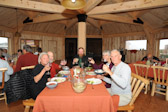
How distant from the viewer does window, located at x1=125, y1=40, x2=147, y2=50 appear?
8.98 m

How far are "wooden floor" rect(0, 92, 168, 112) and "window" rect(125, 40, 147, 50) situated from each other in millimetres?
6473

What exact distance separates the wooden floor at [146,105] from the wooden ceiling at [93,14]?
3302mm

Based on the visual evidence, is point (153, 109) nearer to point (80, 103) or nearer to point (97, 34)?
point (80, 103)

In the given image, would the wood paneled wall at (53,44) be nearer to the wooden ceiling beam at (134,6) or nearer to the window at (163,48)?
the wooden ceiling beam at (134,6)

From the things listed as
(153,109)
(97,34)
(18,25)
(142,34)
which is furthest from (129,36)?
(18,25)

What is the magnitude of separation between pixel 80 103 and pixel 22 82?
1253mm

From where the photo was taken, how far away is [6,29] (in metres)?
6.91

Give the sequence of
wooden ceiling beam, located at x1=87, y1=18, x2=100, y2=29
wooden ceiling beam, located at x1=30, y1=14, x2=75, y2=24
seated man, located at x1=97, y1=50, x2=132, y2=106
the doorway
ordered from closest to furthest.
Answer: seated man, located at x1=97, y1=50, x2=132, y2=106 < wooden ceiling beam, located at x1=30, y1=14, x2=75, y2=24 < wooden ceiling beam, located at x1=87, y1=18, x2=100, y2=29 < the doorway

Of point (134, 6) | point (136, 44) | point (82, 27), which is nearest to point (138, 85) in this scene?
point (134, 6)

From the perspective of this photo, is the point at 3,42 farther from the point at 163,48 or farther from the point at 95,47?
the point at 163,48

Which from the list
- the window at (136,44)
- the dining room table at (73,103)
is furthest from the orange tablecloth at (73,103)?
the window at (136,44)

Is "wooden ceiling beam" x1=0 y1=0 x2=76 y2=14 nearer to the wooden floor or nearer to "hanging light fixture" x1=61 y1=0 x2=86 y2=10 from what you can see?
"hanging light fixture" x1=61 y1=0 x2=86 y2=10

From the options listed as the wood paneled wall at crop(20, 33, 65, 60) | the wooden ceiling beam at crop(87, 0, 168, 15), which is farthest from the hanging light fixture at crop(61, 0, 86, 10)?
the wood paneled wall at crop(20, 33, 65, 60)

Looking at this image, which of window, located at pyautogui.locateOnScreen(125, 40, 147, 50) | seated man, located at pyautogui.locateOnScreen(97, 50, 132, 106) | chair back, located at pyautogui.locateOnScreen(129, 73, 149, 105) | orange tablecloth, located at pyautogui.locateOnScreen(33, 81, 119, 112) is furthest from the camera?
window, located at pyautogui.locateOnScreen(125, 40, 147, 50)
